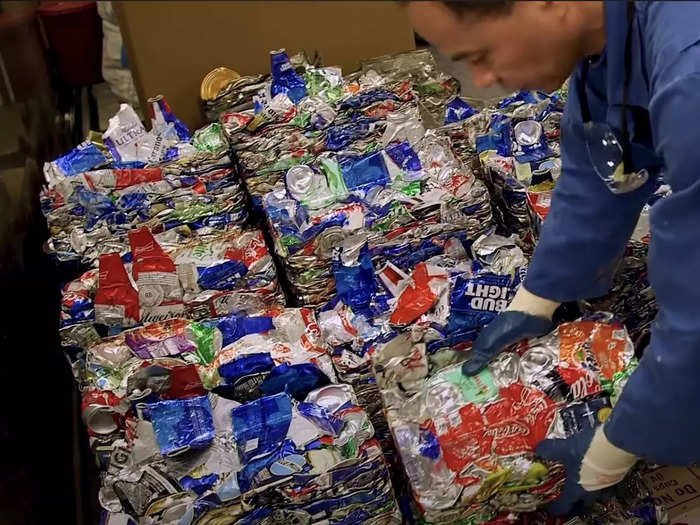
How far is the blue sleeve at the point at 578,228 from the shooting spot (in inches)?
53.6

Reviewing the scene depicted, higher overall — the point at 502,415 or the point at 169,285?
the point at 169,285

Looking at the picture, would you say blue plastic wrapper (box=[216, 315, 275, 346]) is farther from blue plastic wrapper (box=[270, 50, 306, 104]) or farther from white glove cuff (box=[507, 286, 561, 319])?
blue plastic wrapper (box=[270, 50, 306, 104])

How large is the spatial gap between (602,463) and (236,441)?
658 mm

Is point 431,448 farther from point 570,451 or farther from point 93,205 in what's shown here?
point 93,205

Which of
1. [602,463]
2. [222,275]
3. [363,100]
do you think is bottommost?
[602,463]

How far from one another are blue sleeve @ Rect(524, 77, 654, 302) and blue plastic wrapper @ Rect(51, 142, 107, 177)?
3.94 ft

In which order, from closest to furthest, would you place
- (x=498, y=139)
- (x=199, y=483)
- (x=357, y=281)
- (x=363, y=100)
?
(x=199, y=483), (x=357, y=281), (x=498, y=139), (x=363, y=100)

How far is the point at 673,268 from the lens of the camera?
1021 mm

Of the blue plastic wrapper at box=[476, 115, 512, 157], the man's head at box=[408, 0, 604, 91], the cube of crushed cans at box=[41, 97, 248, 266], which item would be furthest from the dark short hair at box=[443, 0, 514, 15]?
the cube of crushed cans at box=[41, 97, 248, 266]

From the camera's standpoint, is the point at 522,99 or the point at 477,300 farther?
the point at 522,99

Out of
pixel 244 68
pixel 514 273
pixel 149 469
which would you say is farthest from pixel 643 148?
pixel 244 68

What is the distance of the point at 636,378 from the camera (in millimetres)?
1164

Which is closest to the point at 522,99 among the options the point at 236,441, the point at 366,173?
the point at 366,173

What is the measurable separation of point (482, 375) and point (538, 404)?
12cm
